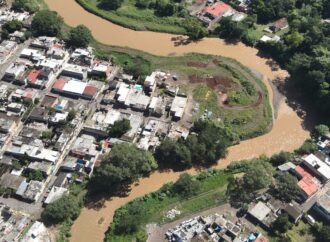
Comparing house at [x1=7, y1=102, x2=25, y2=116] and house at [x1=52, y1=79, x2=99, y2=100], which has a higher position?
house at [x1=52, y1=79, x2=99, y2=100]

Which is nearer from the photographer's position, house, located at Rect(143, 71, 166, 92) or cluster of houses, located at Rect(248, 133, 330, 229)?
cluster of houses, located at Rect(248, 133, 330, 229)

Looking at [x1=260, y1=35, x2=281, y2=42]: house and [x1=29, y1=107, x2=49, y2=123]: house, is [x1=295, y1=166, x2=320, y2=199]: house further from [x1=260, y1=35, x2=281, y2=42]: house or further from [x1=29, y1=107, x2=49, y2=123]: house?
[x1=29, y1=107, x2=49, y2=123]: house

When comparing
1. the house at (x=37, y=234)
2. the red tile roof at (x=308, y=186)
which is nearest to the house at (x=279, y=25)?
the red tile roof at (x=308, y=186)

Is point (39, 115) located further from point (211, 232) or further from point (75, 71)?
point (211, 232)

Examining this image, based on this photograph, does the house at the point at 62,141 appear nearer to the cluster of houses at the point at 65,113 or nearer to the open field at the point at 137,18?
the cluster of houses at the point at 65,113

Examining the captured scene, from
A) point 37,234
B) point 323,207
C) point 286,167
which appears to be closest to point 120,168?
point 37,234

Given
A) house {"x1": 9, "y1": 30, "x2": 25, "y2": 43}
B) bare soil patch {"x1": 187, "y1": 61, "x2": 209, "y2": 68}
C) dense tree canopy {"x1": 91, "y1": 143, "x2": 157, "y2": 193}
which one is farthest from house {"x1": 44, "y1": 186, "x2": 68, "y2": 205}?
house {"x1": 9, "y1": 30, "x2": 25, "y2": 43}

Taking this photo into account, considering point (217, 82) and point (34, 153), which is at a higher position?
point (217, 82)
